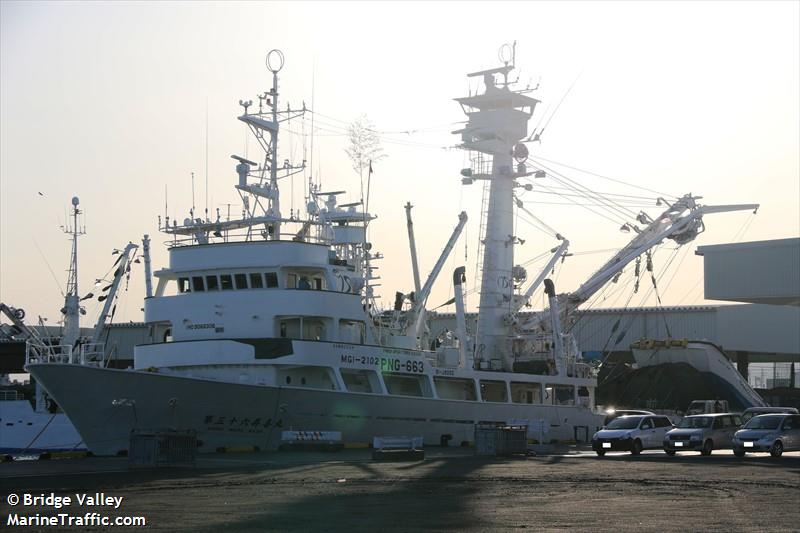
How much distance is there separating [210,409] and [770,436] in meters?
16.8

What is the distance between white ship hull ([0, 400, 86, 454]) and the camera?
49281 mm

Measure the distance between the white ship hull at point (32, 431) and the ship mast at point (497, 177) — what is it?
18.7 metres

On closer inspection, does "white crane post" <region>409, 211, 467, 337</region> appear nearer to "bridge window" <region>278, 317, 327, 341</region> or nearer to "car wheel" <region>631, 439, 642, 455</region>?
"bridge window" <region>278, 317, 327, 341</region>

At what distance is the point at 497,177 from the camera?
162ft

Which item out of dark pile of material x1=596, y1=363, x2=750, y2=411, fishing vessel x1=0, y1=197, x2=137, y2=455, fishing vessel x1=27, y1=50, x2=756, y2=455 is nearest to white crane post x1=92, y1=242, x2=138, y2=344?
fishing vessel x1=0, y1=197, x2=137, y2=455

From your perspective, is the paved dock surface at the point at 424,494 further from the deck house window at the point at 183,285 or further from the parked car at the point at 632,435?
the deck house window at the point at 183,285

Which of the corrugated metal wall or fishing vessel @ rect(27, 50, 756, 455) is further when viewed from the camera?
the corrugated metal wall

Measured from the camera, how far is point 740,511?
1725 cm

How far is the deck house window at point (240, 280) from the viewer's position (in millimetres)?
36375

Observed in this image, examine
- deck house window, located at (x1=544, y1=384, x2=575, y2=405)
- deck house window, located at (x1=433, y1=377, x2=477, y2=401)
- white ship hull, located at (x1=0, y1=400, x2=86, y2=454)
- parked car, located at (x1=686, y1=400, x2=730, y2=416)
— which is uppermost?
deck house window, located at (x1=433, y1=377, x2=477, y2=401)

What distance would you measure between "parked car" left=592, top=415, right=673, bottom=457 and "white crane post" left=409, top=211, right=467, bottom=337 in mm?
10379

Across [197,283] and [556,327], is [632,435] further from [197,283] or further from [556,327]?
[197,283]

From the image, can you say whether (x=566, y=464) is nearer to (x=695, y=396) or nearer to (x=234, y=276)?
(x=234, y=276)

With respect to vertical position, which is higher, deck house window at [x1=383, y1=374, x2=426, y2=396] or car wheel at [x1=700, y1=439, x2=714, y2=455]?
deck house window at [x1=383, y1=374, x2=426, y2=396]
